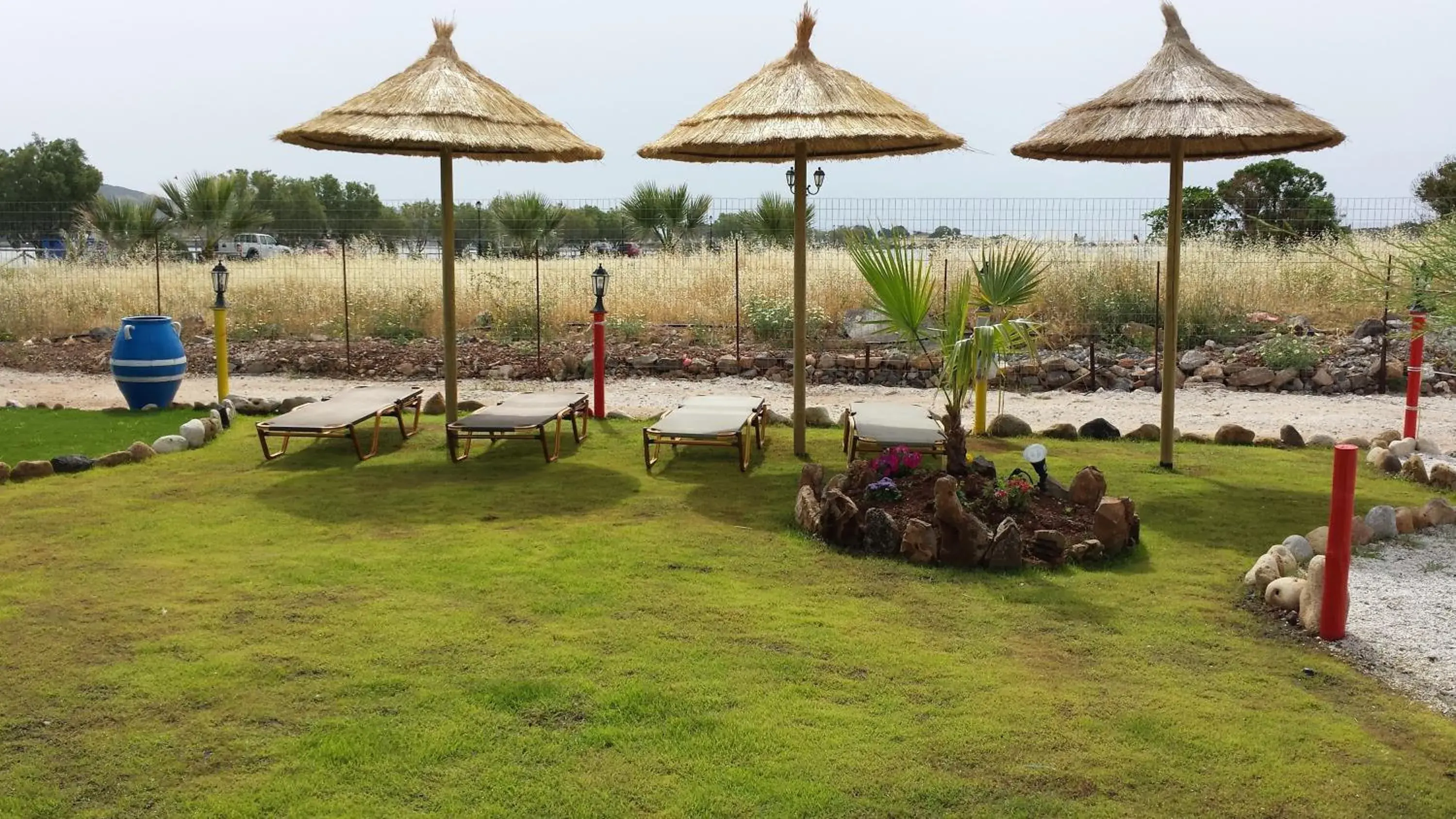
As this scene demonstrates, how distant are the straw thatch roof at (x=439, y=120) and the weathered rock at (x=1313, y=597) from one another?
5342mm

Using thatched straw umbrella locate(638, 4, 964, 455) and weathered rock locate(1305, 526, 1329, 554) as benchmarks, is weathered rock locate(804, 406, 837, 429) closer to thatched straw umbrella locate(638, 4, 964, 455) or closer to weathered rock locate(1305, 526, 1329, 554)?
thatched straw umbrella locate(638, 4, 964, 455)

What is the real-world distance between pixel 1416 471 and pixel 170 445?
8.16 meters

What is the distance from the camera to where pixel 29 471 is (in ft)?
23.8

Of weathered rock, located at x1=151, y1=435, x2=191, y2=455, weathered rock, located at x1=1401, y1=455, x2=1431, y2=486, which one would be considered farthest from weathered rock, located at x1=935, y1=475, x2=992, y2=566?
weathered rock, located at x1=151, y1=435, x2=191, y2=455

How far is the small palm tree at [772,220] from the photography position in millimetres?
21250

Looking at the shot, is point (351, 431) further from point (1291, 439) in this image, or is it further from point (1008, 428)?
point (1291, 439)

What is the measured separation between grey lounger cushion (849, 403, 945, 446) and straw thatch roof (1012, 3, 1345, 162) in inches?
76.2

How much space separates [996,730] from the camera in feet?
11.9

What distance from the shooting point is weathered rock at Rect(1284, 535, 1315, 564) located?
5309mm

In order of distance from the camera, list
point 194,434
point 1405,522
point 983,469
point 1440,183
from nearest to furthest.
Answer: point 1405,522, point 983,469, point 194,434, point 1440,183

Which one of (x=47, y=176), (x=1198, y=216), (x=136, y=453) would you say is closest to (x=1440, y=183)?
(x=1198, y=216)

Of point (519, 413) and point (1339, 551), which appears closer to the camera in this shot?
point (1339, 551)

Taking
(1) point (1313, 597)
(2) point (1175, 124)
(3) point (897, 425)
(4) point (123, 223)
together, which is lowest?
(1) point (1313, 597)

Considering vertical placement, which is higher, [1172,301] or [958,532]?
[1172,301]
